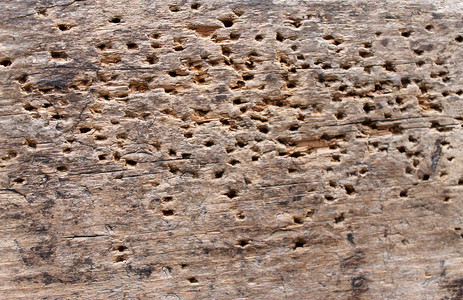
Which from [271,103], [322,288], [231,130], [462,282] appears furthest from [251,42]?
[462,282]

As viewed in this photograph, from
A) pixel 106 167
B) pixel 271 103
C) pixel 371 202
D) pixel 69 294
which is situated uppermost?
pixel 271 103

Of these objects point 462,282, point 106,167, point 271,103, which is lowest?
point 462,282

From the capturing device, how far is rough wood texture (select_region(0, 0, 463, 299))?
1280 mm

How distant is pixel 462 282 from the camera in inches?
54.5

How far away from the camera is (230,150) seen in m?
1.31

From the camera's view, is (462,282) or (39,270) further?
(462,282)

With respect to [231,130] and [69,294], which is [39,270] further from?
[231,130]

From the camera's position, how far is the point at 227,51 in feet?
4.35

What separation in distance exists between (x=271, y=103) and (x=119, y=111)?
23.7 inches

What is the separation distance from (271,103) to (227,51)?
0.90 ft

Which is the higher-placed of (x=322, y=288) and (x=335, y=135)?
(x=335, y=135)

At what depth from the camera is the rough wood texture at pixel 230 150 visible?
128 centimetres

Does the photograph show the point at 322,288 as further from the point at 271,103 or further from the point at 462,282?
the point at 271,103

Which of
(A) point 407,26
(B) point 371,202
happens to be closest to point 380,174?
(B) point 371,202
